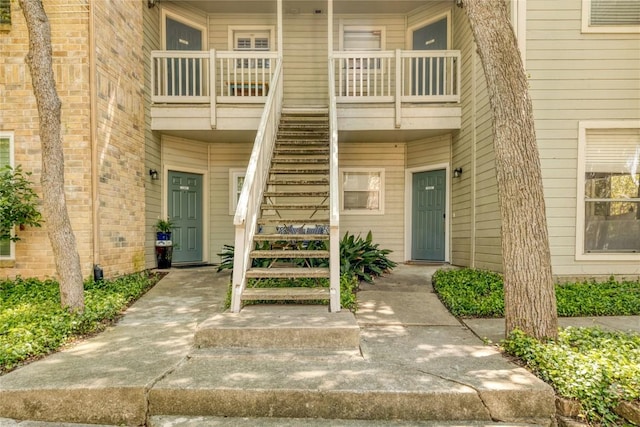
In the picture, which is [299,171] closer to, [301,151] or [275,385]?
[301,151]

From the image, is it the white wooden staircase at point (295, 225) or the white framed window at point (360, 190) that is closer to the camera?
the white wooden staircase at point (295, 225)

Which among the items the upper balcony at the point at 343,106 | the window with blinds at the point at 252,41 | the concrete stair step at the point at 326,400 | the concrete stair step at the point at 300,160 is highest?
the window with blinds at the point at 252,41

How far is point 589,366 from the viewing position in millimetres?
2732

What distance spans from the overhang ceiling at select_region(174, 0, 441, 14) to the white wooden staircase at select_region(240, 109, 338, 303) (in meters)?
2.56

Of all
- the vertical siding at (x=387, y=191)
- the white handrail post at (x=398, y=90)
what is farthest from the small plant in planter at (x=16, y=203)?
the white handrail post at (x=398, y=90)

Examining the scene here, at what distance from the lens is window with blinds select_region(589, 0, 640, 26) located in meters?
5.41

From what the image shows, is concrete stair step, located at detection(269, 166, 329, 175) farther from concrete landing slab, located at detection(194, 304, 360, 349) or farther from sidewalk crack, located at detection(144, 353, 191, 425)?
sidewalk crack, located at detection(144, 353, 191, 425)

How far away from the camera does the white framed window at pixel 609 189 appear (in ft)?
17.8

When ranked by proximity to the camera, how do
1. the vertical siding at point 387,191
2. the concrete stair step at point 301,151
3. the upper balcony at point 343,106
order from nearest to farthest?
1. the concrete stair step at point 301,151
2. the upper balcony at point 343,106
3. the vertical siding at point 387,191

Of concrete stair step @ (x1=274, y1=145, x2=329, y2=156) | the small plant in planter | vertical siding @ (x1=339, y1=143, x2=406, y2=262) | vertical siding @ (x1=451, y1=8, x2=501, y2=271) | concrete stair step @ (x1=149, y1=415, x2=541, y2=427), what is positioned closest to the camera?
concrete stair step @ (x1=149, y1=415, x2=541, y2=427)

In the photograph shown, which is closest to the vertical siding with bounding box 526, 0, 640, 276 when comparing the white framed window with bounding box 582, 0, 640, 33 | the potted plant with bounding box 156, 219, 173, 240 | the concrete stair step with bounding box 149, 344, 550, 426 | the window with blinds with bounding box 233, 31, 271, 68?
the white framed window with bounding box 582, 0, 640, 33

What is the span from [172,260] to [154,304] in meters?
2.85

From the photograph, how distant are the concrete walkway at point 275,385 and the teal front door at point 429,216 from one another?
14.4ft

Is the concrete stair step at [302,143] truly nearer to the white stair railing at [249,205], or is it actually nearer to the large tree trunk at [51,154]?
the white stair railing at [249,205]
